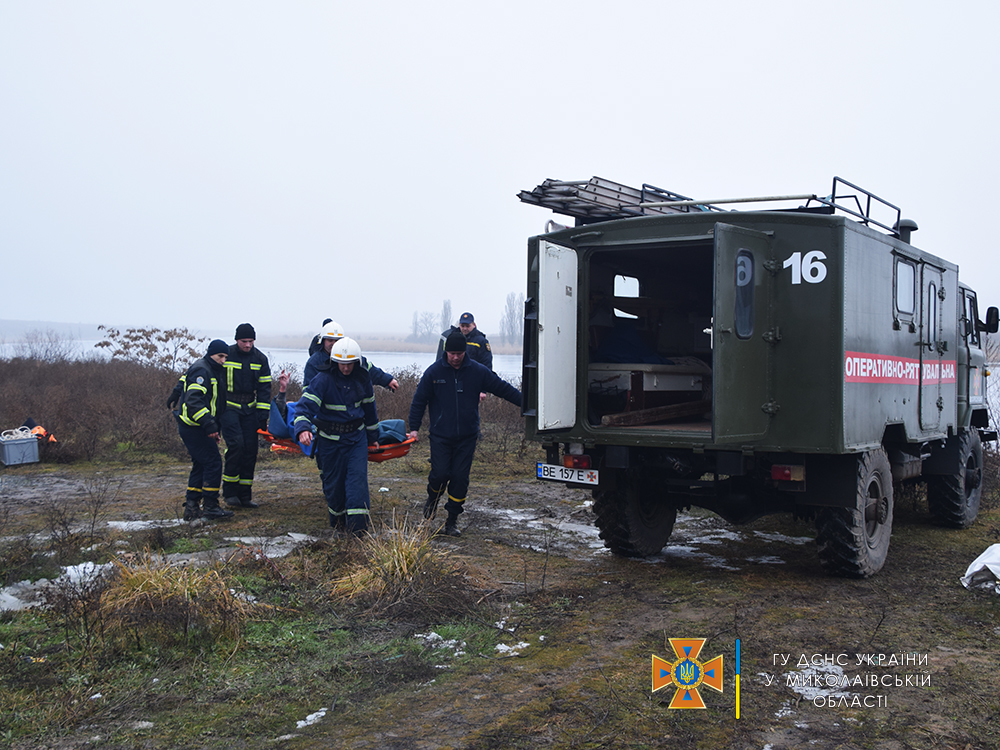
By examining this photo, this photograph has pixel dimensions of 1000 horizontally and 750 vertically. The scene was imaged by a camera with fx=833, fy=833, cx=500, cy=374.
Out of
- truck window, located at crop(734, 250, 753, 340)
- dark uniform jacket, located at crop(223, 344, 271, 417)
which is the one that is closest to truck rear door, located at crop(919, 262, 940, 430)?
truck window, located at crop(734, 250, 753, 340)

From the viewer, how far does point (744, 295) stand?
5703mm

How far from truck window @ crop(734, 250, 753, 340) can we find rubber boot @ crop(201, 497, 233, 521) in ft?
17.4

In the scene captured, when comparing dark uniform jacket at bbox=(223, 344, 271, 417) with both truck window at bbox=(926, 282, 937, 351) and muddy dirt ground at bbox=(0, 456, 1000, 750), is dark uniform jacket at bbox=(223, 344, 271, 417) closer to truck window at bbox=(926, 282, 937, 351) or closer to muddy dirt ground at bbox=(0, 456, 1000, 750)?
muddy dirt ground at bbox=(0, 456, 1000, 750)

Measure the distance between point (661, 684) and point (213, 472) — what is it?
5.59m

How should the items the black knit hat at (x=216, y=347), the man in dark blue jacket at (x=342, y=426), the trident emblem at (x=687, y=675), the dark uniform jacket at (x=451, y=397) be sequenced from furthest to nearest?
the black knit hat at (x=216, y=347) → the dark uniform jacket at (x=451, y=397) → the man in dark blue jacket at (x=342, y=426) → the trident emblem at (x=687, y=675)

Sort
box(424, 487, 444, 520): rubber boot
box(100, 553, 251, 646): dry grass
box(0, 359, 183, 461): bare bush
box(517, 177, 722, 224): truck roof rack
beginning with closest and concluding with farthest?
box(100, 553, 251, 646): dry grass, box(517, 177, 722, 224): truck roof rack, box(424, 487, 444, 520): rubber boot, box(0, 359, 183, 461): bare bush

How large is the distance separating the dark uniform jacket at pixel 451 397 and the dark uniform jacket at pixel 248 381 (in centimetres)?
210

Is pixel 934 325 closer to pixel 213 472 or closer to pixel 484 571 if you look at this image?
pixel 484 571

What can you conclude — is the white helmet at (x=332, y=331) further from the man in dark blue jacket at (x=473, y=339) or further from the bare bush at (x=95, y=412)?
the bare bush at (x=95, y=412)

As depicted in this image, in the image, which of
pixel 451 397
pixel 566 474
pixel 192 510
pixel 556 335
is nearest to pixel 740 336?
pixel 556 335

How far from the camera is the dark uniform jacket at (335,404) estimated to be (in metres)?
7.04

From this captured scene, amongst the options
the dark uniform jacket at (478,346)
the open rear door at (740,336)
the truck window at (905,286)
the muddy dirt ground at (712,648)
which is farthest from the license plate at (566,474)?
the dark uniform jacket at (478,346)

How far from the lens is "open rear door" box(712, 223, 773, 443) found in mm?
5469

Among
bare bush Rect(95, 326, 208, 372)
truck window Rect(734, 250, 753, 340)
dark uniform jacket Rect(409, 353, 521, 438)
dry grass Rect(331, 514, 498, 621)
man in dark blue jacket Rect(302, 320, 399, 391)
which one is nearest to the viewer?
dry grass Rect(331, 514, 498, 621)
